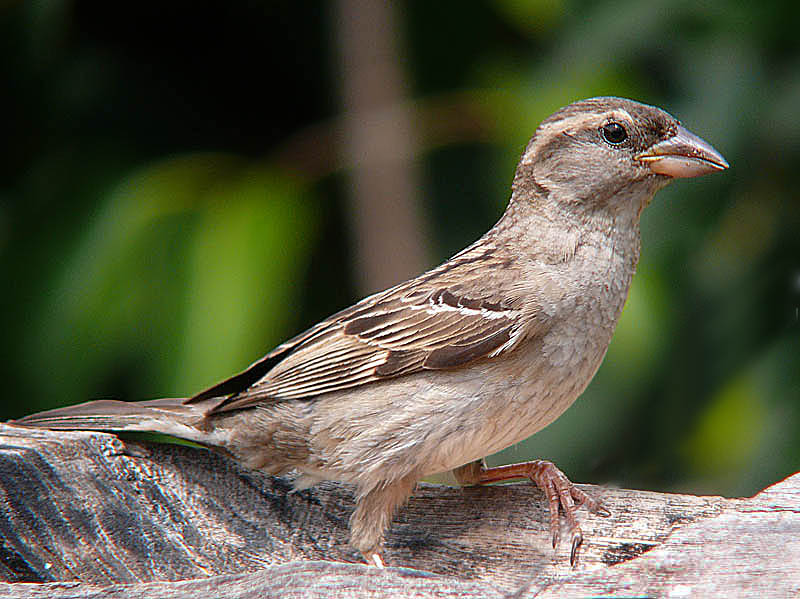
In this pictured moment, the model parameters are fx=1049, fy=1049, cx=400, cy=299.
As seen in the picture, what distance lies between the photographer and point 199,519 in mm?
2350

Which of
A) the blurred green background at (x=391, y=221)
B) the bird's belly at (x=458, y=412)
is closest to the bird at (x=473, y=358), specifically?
the bird's belly at (x=458, y=412)

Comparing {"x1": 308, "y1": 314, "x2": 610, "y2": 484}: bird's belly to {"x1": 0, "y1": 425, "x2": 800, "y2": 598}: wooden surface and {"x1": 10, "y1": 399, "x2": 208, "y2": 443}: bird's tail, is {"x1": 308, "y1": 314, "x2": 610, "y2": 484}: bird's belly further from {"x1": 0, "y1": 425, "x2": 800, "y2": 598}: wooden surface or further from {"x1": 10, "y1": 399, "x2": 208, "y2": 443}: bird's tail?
{"x1": 10, "y1": 399, "x2": 208, "y2": 443}: bird's tail

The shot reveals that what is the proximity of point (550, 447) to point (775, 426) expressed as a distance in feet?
2.60

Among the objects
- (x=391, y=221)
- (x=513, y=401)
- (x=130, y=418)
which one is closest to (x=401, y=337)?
(x=513, y=401)

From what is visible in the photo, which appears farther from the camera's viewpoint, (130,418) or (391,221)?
(391,221)

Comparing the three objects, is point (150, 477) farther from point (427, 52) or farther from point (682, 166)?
point (427, 52)

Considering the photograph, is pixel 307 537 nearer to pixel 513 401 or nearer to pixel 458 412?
pixel 458 412

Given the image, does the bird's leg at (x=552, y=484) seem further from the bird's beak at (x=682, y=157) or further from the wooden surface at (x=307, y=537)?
the bird's beak at (x=682, y=157)

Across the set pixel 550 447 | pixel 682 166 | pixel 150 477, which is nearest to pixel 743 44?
pixel 682 166

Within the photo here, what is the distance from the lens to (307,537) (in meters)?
2.46

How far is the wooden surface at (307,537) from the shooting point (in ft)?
5.90

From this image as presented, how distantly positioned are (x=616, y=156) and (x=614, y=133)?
0.06 m

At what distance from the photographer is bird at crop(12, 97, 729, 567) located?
8.18 feet

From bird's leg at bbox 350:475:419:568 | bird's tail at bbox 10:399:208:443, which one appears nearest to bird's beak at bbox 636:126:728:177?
bird's leg at bbox 350:475:419:568
